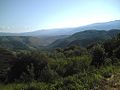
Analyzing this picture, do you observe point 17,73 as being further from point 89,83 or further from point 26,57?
point 89,83

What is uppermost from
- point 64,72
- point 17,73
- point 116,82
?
point 116,82

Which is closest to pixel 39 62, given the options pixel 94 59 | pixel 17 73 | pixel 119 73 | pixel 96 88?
pixel 17 73

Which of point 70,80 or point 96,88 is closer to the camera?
point 96,88

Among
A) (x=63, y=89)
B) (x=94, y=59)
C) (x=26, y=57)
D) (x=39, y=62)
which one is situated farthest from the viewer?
(x=26, y=57)

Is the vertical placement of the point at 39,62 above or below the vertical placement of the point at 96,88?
below

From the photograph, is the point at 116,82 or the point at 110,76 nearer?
the point at 116,82

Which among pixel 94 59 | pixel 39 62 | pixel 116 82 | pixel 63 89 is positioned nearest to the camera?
pixel 63 89

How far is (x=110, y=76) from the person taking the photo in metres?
8.23

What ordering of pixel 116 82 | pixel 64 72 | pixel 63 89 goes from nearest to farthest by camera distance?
pixel 63 89 < pixel 116 82 < pixel 64 72

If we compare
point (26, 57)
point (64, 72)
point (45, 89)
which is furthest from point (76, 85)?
point (26, 57)

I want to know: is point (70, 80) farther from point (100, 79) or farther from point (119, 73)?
point (119, 73)

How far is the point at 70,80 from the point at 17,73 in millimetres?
16083

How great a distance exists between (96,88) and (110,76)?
1.54 meters

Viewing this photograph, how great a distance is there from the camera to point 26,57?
81.0 ft
